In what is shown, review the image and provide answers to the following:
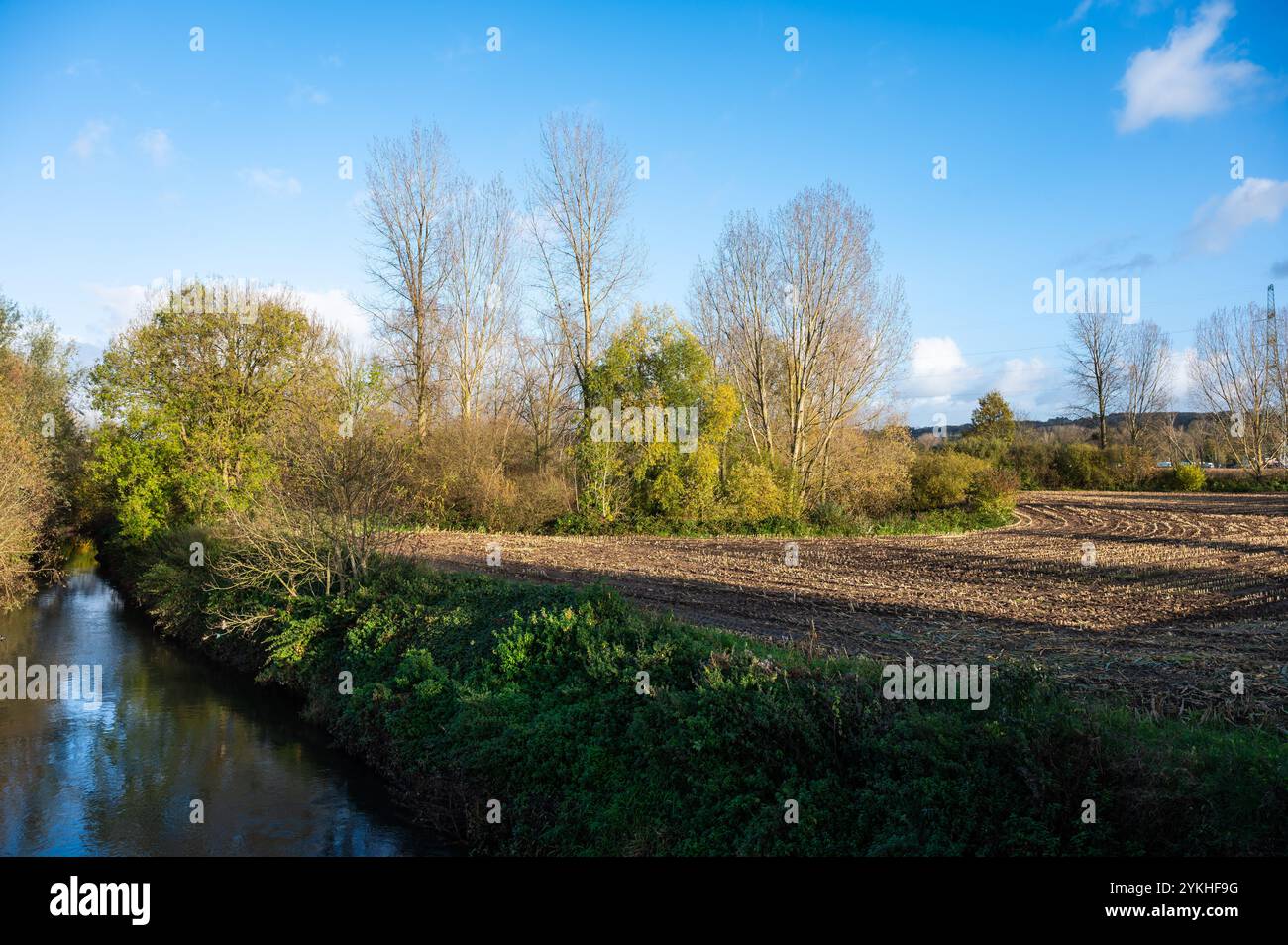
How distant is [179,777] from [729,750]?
295 inches

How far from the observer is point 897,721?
22.0ft

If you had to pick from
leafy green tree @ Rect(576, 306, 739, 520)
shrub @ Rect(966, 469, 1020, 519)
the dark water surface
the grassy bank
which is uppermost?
leafy green tree @ Rect(576, 306, 739, 520)

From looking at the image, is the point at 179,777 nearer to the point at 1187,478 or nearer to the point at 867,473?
the point at 867,473

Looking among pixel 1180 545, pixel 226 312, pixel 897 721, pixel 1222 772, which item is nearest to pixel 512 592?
pixel 897 721

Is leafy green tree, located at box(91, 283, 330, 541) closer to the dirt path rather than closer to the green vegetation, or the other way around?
the green vegetation

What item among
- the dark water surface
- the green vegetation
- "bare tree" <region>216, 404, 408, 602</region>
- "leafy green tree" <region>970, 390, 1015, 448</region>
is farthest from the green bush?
the green vegetation

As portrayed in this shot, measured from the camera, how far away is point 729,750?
731cm

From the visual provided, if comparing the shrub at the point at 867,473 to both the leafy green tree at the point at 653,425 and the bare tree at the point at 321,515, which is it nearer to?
the leafy green tree at the point at 653,425

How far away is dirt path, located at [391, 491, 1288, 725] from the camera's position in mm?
8930

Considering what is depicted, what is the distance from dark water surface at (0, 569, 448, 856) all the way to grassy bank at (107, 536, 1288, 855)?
0.65 m

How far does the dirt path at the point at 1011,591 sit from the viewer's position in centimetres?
893

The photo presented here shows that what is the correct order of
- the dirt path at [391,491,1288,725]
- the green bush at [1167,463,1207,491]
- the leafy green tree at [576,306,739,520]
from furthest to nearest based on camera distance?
the green bush at [1167,463,1207,491] → the leafy green tree at [576,306,739,520] → the dirt path at [391,491,1288,725]

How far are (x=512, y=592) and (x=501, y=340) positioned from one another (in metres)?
24.0

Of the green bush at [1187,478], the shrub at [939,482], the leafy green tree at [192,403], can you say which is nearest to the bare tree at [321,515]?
the leafy green tree at [192,403]
